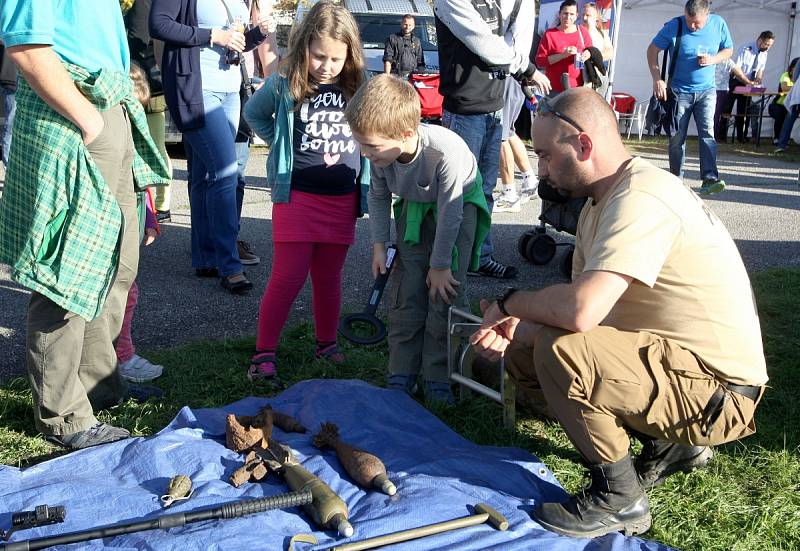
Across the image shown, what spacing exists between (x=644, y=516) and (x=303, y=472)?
1106mm

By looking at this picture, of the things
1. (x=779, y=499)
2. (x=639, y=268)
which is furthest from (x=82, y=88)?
(x=779, y=499)

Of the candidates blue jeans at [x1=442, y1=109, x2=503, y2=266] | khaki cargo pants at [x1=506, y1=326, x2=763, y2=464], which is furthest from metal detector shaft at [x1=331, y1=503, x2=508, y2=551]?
blue jeans at [x1=442, y1=109, x2=503, y2=266]

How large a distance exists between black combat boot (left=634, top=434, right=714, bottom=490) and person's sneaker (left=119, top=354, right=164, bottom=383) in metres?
2.15

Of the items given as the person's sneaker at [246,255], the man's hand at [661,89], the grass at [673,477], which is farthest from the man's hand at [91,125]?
the man's hand at [661,89]

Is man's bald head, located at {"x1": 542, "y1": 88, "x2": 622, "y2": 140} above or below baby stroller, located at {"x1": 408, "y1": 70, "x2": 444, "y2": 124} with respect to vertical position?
above

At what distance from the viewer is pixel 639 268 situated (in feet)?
7.61

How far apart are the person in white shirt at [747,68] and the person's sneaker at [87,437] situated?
49.0ft

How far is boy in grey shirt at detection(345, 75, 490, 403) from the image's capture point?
123 inches

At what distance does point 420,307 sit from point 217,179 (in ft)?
6.33

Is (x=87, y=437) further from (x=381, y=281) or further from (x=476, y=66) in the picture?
(x=476, y=66)

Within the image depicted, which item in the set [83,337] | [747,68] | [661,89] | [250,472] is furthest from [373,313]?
[747,68]

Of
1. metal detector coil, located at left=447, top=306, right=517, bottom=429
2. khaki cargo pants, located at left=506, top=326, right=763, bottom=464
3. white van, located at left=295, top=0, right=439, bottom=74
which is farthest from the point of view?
white van, located at left=295, top=0, right=439, bottom=74

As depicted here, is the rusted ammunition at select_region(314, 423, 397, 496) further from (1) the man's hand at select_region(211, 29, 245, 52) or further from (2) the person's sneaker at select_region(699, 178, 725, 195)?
(2) the person's sneaker at select_region(699, 178, 725, 195)

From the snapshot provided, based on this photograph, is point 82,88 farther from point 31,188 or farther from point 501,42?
point 501,42
